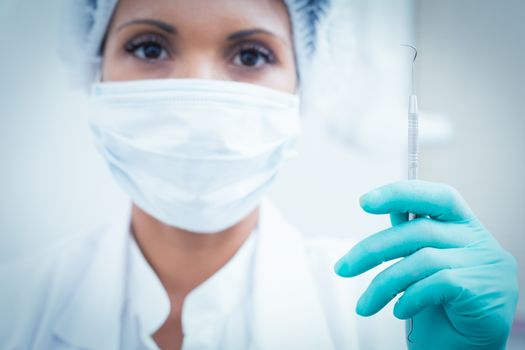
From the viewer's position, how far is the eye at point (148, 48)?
2.84 feet

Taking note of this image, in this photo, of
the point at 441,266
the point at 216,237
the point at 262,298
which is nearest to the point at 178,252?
the point at 216,237

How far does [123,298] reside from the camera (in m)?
0.88

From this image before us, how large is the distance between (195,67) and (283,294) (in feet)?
1.52

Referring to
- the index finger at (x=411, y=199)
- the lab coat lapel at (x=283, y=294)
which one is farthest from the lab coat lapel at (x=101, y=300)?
the index finger at (x=411, y=199)

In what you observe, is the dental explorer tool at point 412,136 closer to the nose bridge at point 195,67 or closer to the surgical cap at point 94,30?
the surgical cap at point 94,30

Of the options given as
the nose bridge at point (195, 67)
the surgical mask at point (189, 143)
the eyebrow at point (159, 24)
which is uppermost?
the eyebrow at point (159, 24)

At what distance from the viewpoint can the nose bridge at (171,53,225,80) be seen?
0.85m

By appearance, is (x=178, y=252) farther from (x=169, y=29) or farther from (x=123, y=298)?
(x=169, y=29)

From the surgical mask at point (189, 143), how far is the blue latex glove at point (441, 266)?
9.1 inches

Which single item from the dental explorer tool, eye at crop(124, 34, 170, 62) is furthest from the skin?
the dental explorer tool

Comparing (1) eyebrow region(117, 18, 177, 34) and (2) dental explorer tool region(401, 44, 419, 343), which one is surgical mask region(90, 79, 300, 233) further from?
(2) dental explorer tool region(401, 44, 419, 343)

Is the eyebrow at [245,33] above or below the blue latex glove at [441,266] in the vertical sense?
above

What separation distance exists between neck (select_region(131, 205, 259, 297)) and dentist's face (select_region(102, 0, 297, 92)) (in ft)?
0.92

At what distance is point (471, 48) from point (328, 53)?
333 mm
